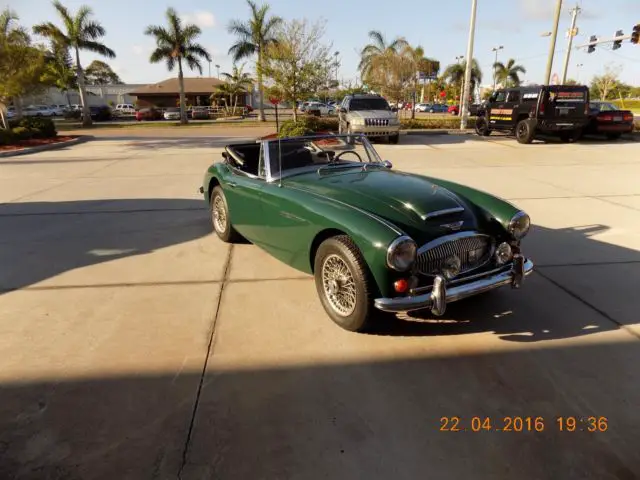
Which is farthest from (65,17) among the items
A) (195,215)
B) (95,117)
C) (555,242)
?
(555,242)

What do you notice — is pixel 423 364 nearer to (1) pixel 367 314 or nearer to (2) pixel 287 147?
(1) pixel 367 314

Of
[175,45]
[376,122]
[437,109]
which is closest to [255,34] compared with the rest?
[175,45]

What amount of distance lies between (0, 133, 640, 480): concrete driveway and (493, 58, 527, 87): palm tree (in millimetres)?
64677

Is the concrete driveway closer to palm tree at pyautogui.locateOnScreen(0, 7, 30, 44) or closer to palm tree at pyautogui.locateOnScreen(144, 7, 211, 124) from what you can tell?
palm tree at pyautogui.locateOnScreen(0, 7, 30, 44)

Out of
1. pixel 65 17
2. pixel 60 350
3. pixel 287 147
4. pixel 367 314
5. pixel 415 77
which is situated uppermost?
pixel 65 17

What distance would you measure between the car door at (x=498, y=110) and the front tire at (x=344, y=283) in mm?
16949

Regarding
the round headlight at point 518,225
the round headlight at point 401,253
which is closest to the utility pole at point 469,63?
the round headlight at point 518,225

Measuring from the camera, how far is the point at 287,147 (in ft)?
14.4

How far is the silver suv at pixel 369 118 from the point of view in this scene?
633 inches

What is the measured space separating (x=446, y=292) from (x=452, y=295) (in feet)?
0.18

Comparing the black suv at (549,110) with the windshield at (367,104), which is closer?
the black suv at (549,110)

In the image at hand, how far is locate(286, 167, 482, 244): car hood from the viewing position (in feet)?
10.1

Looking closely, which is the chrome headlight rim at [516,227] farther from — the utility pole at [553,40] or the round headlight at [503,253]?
the utility pole at [553,40]

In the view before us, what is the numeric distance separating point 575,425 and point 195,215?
5.64 metres
